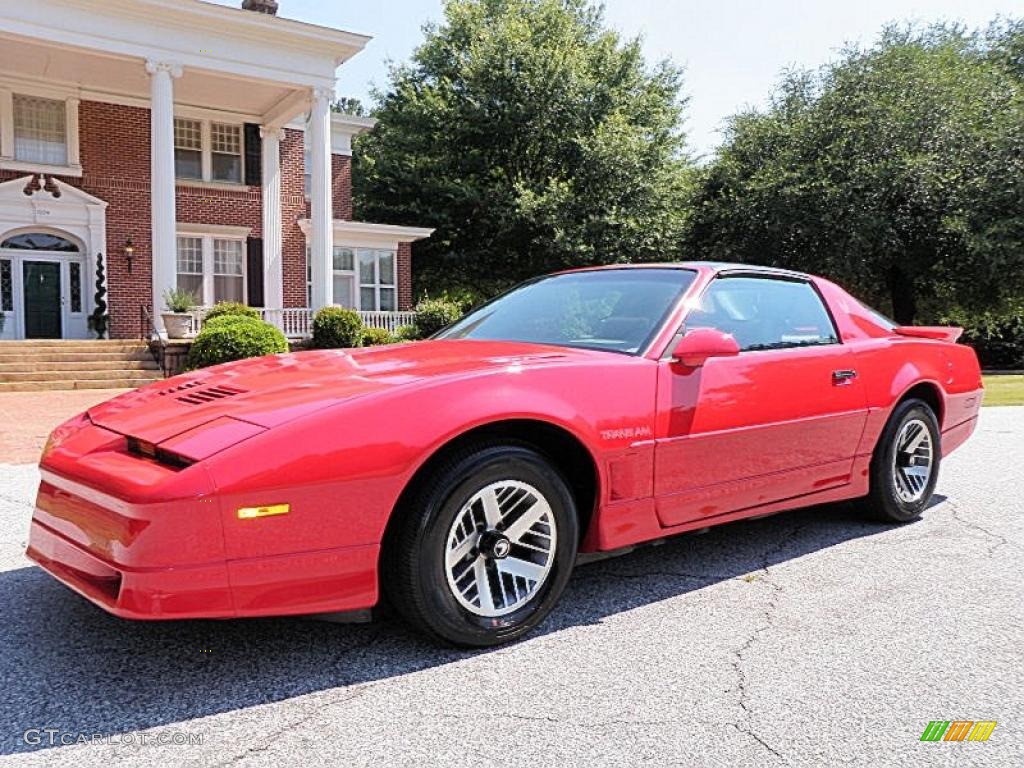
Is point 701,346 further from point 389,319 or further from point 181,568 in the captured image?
point 389,319

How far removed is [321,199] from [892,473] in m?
16.1

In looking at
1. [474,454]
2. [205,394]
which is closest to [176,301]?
[205,394]

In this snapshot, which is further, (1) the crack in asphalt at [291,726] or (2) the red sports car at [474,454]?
(2) the red sports car at [474,454]

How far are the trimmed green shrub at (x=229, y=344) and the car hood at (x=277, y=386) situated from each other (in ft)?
34.3

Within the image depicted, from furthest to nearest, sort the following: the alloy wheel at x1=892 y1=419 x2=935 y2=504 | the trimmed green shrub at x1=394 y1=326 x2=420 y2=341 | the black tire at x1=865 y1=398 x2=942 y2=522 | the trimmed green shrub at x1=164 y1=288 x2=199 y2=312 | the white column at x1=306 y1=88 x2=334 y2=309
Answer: the trimmed green shrub at x1=394 y1=326 x2=420 y2=341, the white column at x1=306 y1=88 x2=334 y2=309, the trimmed green shrub at x1=164 y1=288 x2=199 y2=312, the alloy wheel at x1=892 y1=419 x2=935 y2=504, the black tire at x1=865 y1=398 x2=942 y2=522

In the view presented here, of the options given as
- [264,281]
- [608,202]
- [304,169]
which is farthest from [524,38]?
[264,281]

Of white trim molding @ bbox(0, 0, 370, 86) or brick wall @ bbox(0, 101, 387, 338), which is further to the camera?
brick wall @ bbox(0, 101, 387, 338)

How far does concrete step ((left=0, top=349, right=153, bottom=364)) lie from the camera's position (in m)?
14.8

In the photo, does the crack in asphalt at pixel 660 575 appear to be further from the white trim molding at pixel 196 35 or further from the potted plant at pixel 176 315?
the white trim molding at pixel 196 35

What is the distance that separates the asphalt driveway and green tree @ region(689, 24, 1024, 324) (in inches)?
833

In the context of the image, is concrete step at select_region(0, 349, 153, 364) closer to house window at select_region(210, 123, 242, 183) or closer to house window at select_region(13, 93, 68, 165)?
house window at select_region(13, 93, 68, 165)

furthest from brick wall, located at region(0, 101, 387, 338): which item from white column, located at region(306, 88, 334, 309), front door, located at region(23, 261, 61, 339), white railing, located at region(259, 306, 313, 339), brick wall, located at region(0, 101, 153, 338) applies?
white column, located at region(306, 88, 334, 309)

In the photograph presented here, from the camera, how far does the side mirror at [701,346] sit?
11.2 ft

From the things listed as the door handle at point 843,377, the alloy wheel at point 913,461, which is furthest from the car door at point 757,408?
the alloy wheel at point 913,461
